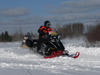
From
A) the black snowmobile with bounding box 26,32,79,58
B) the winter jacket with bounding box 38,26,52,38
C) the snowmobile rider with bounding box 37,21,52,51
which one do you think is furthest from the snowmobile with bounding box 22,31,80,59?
the winter jacket with bounding box 38,26,52,38

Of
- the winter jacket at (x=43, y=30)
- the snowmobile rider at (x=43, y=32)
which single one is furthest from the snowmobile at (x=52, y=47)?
the winter jacket at (x=43, y=30)

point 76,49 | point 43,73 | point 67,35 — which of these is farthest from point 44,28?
point 67,35

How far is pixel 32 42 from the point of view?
1096 centimetres

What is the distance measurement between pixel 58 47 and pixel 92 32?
26.1 ft

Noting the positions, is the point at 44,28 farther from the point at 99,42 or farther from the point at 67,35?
the point at 67,35

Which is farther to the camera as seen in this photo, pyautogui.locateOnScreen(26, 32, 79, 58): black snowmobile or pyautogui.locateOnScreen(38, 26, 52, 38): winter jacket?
pyautogui.locateOnScreen(38, 26, 52, 38): winter jacket

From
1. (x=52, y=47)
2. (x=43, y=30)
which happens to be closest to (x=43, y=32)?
(x=43, y=30)

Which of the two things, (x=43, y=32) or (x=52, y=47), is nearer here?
(x=52, y=47)

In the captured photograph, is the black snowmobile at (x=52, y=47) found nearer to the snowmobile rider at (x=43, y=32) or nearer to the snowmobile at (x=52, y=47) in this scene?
the snowmobile at (x=52, y=47)

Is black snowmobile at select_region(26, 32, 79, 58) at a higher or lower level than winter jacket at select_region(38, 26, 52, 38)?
lower

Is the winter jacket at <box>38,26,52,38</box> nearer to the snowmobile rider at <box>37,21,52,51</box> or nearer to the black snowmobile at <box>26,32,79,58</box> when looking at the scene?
the snowmobile rider at <box>37,21,52,51</box>

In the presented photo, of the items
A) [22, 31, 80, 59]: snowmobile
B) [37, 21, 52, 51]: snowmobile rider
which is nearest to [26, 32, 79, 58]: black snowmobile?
[22, 31, 80, 59]: snowmobile

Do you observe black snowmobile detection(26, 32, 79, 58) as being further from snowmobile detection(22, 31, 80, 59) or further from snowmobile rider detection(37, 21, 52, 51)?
snowmobile rider detection(37, 21, 52, 51)

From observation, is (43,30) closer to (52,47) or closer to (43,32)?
(43,32)
